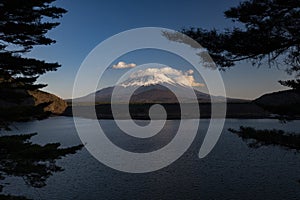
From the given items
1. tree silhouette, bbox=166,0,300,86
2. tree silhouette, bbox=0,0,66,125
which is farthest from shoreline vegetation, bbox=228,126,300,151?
tree silhouette, bbox=0,0,66,125

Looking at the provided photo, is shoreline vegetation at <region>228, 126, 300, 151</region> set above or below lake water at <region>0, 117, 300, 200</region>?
above

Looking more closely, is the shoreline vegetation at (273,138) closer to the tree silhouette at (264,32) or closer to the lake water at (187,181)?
the tree silhouette at (264,32)

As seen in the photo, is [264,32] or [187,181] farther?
[187,181]

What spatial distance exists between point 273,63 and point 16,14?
31.3 ft

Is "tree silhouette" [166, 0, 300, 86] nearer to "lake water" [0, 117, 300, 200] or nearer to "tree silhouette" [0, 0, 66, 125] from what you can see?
"tree silhouette" [0, 0, 66, 125]

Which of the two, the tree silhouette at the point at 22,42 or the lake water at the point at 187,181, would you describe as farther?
the lake water at the point at 187,181

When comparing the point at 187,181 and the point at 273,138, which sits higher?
the point at 273,138

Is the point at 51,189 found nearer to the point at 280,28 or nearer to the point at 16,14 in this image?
the point at 16,14

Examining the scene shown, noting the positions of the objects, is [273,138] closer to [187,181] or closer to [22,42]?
[22,42]

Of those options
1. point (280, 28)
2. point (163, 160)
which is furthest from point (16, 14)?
point (163, 160)

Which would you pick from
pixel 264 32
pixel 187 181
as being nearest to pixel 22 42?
pixel 264 32

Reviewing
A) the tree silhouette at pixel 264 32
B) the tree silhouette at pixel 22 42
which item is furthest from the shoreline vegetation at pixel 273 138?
the tree silhouette at pixel 22 42

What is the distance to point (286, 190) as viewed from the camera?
20.1 metres

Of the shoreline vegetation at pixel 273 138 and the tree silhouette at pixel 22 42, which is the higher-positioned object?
the tree silhouette at pixel 22 42
